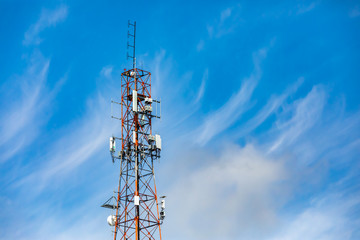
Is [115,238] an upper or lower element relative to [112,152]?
lower

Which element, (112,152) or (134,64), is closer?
(112,152)

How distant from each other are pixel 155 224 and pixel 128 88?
70.7 ft

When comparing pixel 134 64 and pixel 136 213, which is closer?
pixel 136 213

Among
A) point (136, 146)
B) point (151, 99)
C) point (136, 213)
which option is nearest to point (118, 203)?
point (136, 213)

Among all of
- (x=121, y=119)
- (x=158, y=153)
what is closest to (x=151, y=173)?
(x=158, y=153)

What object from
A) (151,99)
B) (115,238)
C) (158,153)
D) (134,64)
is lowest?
(115,238)

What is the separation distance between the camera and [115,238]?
83438 mm

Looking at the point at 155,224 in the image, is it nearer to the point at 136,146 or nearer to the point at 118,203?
the point at 118,203

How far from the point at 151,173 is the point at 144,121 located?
27.6ft

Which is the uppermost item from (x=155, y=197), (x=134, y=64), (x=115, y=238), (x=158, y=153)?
(x=134, y=64)

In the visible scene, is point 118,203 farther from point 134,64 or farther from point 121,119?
point 134,64

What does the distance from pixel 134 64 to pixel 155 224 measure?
25695 millimetres

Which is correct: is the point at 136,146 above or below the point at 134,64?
below

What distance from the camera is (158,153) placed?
8875 cm
